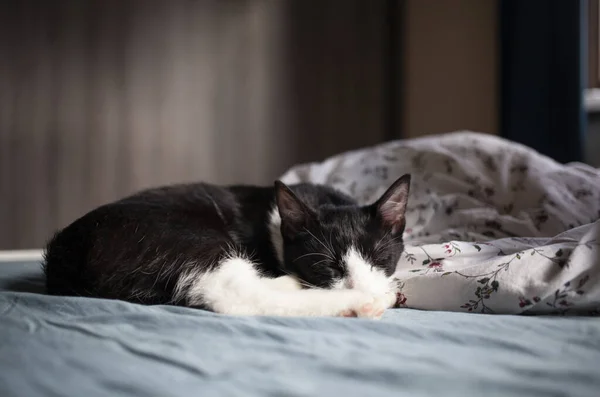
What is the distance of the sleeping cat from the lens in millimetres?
1155

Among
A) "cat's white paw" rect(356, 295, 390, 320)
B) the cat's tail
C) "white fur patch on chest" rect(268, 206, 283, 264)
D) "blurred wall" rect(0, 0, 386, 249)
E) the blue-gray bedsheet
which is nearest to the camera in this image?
the blue-gray bedsheet

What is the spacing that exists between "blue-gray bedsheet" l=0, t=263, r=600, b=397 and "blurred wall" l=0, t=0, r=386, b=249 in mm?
1975

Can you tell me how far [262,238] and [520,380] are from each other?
85 centimetres

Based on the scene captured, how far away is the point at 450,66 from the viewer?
3.13 metres

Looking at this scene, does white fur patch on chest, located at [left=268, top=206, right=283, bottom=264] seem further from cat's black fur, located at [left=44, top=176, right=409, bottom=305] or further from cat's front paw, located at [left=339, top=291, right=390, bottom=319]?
cat's front paw, located at [left=339, top=291, right=390, bottom=319]

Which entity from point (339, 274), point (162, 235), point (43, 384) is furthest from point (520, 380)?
point (162, 235)

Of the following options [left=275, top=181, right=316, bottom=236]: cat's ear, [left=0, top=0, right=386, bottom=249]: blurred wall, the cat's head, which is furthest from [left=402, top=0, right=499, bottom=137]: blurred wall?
[left=275, top=181, right=316, bottom=236]: cat's ear

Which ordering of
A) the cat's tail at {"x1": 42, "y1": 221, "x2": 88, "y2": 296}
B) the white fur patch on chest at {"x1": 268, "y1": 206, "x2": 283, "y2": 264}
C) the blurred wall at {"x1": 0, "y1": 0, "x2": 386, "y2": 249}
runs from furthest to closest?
1. the blurred wall at {"x1": 0, "y1": 0, "x2": 386, "y2": 249}
2. the white fur patch on chest at {"x1": 268, "y1": 206, "x2": 283, "y2": 264}
3. the cat's tail at {"x1": 42, "y1": 221, "x2": 88, "y2": 296}

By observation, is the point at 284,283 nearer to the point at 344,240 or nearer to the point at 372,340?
the point at 344,240

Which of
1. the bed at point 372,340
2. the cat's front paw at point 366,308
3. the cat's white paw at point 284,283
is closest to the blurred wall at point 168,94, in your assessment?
the bed at point 372,340

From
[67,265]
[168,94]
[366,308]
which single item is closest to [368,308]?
[366,308]

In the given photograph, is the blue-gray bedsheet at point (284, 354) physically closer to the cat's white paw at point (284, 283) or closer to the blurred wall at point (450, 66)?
the cat's white paw at point (284, 283)

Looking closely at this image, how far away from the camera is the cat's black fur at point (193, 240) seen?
1.18 meters

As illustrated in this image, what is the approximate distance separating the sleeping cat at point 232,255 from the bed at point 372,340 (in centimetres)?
7
